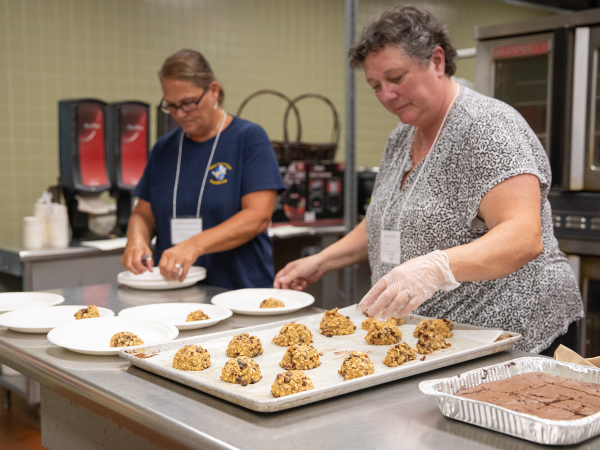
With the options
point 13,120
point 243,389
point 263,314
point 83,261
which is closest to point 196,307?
point 263,314

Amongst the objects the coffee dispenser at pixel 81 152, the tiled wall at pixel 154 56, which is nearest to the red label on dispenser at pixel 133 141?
the coffee dispenser at pixel 81 152

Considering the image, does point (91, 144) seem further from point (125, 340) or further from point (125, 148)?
point (125, 340)

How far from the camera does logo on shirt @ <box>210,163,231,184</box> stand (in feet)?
7.66

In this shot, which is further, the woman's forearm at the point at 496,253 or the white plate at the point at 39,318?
the white plate at the point at 39,318

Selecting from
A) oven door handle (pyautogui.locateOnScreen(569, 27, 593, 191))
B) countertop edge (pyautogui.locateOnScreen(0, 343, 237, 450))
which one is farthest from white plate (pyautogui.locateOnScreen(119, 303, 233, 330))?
oven door handle (pyautogui.locateOnScreen(569, 27, 593, 191))

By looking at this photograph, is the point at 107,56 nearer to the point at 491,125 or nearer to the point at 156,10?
the point at 156,10

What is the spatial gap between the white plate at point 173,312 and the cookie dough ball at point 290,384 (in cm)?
57

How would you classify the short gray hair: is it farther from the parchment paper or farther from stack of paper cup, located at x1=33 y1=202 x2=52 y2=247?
stack of paper cup, located at x1=33 y1=202 x2=52 y2=247

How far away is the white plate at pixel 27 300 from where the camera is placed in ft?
5.86

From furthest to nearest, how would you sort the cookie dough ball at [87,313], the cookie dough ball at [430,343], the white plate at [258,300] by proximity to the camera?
the white plate at [258,300], the cookie dough ball at [87,313], the cookie dough ball at [430,343]

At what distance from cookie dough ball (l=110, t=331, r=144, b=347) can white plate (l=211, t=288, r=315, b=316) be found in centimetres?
43

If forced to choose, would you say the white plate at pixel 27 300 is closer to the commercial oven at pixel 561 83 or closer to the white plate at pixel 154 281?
the white plate at pixel 154 281

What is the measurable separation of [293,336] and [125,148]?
7.64ft

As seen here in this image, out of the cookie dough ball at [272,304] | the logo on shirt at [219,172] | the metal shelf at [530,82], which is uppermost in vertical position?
the metal shelf at [530,82]
